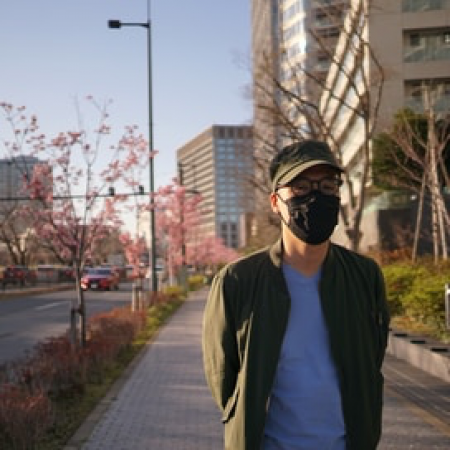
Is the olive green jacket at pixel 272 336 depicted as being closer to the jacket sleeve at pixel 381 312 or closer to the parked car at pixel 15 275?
the jacket sleeve at pixel 381 312

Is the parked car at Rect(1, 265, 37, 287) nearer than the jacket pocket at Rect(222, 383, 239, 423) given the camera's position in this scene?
No

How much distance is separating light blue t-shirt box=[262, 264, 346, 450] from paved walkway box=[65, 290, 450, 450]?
3.70 metres

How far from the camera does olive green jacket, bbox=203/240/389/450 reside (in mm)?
2598

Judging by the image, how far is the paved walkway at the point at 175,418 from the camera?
628 centimetres

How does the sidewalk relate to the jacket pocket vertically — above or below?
below

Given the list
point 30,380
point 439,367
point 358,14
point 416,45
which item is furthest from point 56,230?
point 416,45

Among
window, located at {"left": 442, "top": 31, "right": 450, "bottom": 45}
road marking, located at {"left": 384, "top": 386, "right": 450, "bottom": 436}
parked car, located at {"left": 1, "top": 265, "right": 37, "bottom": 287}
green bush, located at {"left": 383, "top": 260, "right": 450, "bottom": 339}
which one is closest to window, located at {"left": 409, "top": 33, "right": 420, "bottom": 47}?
window, located at {"left": 442, "top": 31, "right": 450, "bottom": 45}

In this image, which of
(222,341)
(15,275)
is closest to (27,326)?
(222,341)

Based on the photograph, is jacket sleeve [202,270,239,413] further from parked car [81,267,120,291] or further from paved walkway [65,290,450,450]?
parked car [81,267,120,291]

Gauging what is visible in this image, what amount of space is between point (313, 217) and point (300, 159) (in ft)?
0.70

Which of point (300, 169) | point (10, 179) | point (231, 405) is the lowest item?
point (231, 405)

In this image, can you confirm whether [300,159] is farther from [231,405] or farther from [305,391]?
[231,405]

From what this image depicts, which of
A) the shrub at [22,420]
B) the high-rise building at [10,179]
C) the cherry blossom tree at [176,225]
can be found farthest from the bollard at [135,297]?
the cherry blossom tree at [176,225]

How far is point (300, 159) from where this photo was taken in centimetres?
269
